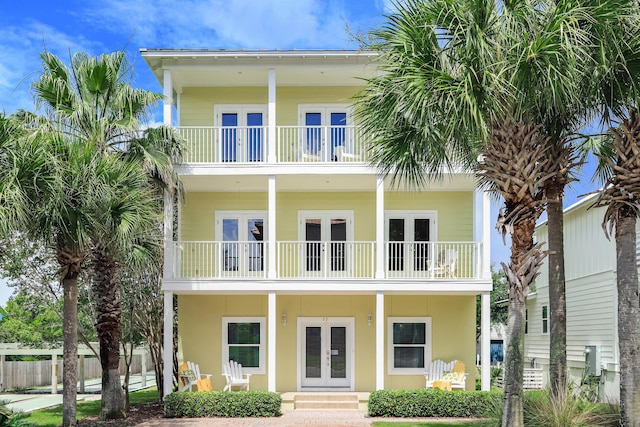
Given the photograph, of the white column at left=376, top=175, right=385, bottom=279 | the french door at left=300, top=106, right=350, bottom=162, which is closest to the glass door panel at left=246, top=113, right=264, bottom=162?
the french door at left=300, top=106, right=350, bottom=162

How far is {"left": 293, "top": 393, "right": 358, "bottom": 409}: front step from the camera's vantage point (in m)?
16.6

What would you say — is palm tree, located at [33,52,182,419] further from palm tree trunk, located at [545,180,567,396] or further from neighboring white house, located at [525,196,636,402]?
neighboring white house, located at [525,196,636,402]

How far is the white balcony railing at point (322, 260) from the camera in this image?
17609 mm

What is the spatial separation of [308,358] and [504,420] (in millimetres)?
9638

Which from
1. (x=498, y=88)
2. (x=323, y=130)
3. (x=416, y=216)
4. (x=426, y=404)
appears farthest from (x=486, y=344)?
(x=498, y=88)

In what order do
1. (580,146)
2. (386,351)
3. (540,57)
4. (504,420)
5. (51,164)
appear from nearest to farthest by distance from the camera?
(540,57) → (504,420) → (51,164) → (580,146) → (386,351)

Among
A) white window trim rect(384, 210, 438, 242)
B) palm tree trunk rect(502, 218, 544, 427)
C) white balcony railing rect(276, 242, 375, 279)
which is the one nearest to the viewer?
palm tree trunk rect(502, 218, 544, 427)

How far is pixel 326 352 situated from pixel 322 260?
278 centimetres

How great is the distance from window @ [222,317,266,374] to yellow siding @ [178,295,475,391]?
0.17 m

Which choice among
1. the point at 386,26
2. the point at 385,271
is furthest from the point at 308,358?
the point at 386,26

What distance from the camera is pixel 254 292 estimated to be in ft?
55.7

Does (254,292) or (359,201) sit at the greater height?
(359,201)

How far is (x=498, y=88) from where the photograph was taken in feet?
28.6

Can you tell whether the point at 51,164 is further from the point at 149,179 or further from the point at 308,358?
the point at 308,358
